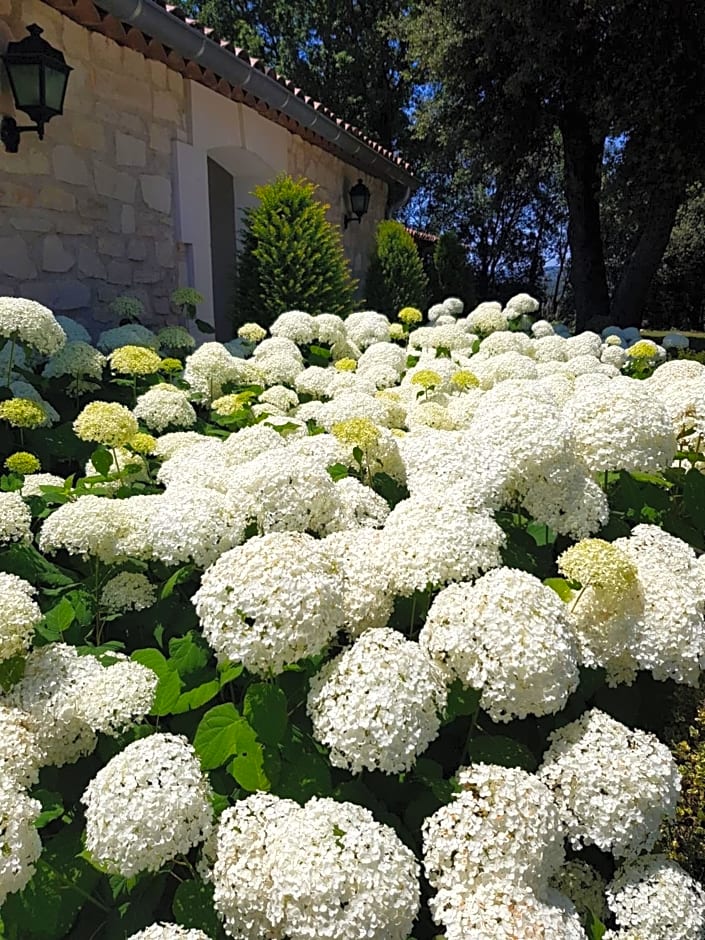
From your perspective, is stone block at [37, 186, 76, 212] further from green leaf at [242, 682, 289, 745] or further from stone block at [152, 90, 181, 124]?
green leaf at [242, 682, 289, 745]

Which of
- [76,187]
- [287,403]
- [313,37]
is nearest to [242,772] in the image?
[287,403]

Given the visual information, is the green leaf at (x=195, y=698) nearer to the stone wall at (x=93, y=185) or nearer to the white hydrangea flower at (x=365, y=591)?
the white hydrangea flower at (x=365, y=591)

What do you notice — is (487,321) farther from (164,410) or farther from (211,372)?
(164,410)

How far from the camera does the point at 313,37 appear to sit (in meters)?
24.1

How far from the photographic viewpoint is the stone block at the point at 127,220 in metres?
A: 6.18

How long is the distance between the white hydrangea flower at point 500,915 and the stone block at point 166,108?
662 cm

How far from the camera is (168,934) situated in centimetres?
128

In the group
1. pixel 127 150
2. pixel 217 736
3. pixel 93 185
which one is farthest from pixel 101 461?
pixel 127 150

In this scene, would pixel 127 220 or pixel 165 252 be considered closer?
pixel 127 220

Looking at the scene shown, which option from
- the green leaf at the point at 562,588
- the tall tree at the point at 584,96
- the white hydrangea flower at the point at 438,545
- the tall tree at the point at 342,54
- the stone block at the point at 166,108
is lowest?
the green leaf at the point at 562,588

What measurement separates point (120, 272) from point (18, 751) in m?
5.34

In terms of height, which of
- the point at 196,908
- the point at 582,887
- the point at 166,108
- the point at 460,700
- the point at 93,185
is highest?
the point at 166,108

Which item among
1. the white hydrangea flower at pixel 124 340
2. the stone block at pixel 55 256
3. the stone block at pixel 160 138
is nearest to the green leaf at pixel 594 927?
the white hydrangea flower at pixel 124 340

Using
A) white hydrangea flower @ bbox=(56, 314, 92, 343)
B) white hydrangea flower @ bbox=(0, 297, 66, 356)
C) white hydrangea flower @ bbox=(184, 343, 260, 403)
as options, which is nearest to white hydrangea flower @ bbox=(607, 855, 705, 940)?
white hydrangea flower @ bbox=(184, 343, 260, 403)
